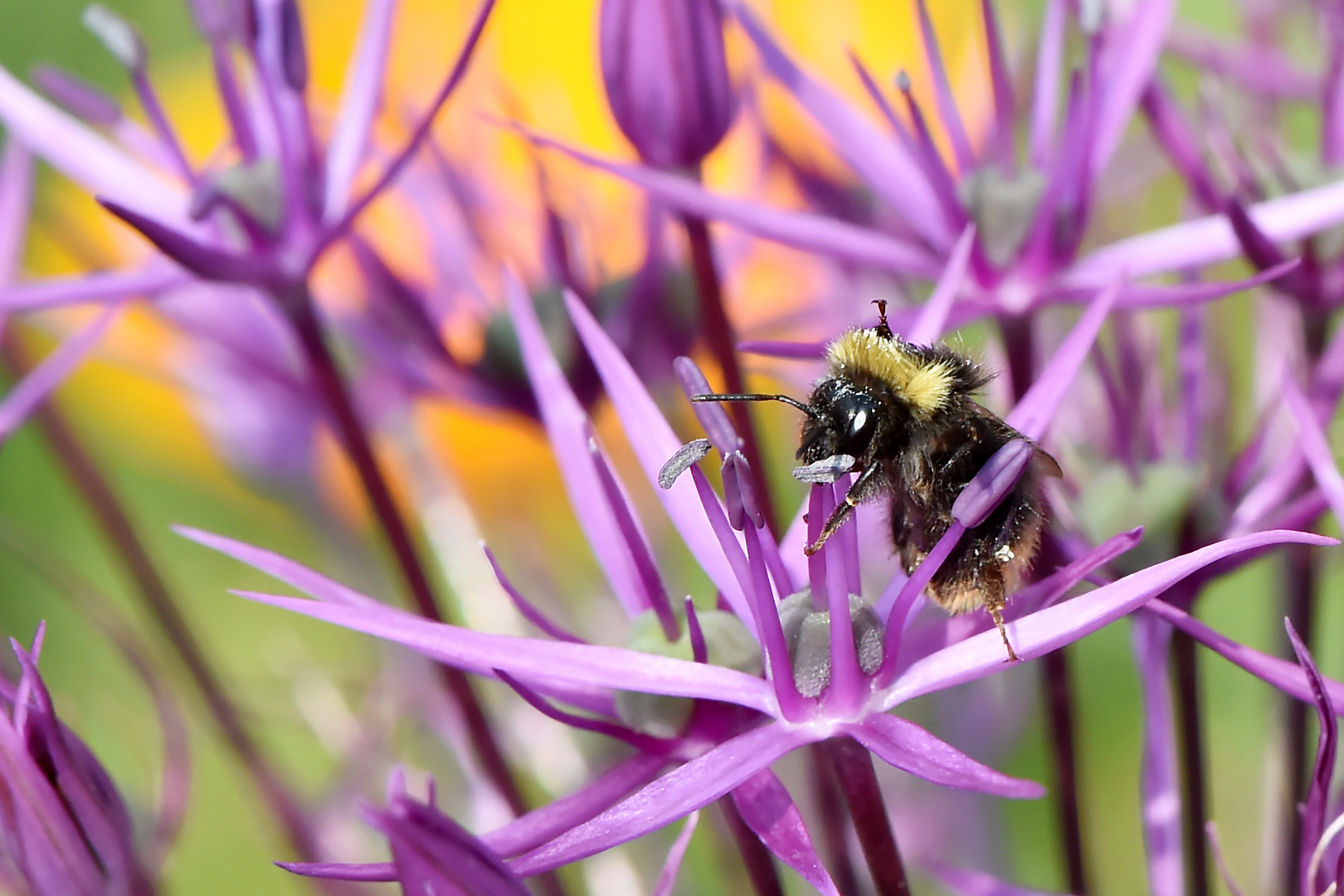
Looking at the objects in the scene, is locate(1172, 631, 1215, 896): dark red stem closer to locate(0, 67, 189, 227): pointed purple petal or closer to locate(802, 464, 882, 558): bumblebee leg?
locate(802, 464, 882, 558): bumblebee leg

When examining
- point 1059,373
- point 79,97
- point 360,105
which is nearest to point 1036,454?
point 1059,373

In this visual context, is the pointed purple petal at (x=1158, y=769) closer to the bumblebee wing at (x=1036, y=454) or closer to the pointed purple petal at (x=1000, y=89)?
the bumblebee wing at (x=1036, y=454)

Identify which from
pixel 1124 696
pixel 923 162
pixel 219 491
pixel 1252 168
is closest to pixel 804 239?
pixel 923 162

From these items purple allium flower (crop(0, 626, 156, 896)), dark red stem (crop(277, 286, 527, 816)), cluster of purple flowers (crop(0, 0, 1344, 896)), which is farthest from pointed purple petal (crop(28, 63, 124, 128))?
purple allium flower (crop(0, 626, 156, 896))

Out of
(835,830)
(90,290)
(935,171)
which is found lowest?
(835,830)

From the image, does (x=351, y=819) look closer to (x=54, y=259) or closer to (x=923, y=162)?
(x=923, y=162)

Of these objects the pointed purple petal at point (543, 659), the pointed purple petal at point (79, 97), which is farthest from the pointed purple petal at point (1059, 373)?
the pointed purple petal at point (79, 97)

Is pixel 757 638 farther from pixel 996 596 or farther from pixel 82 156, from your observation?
pixel 82 156
